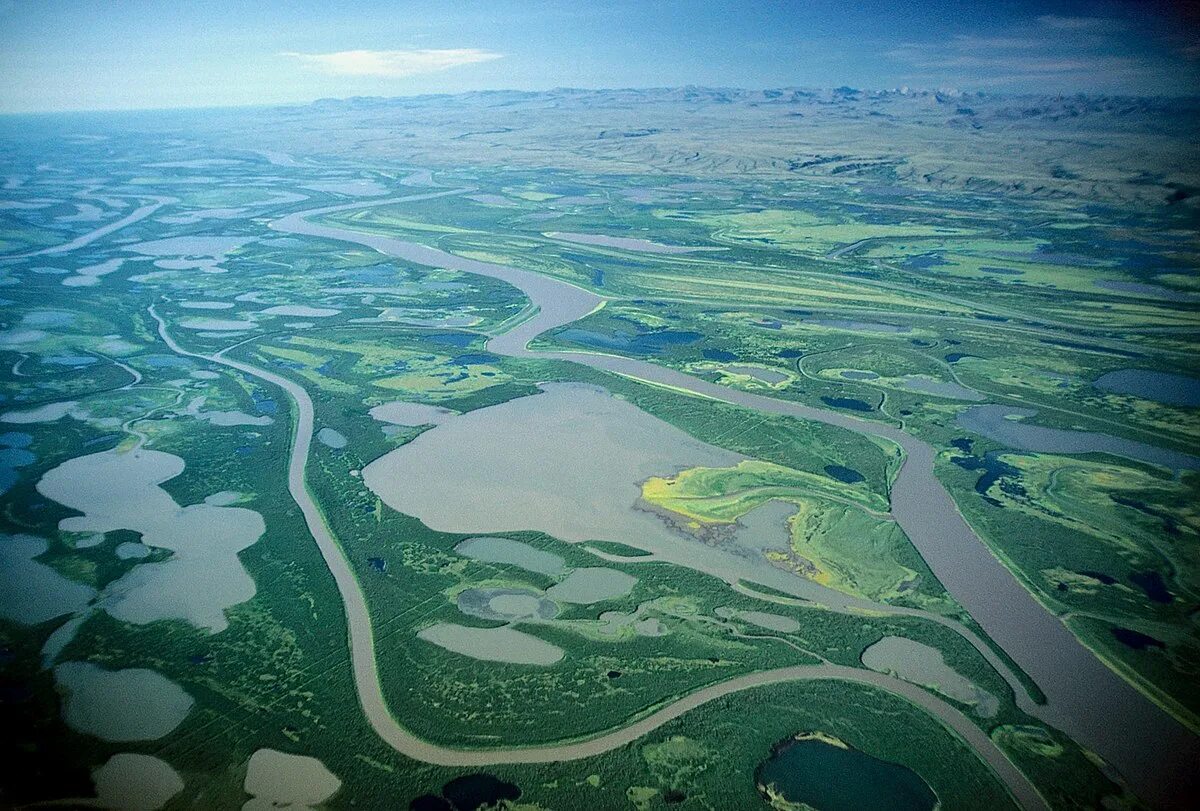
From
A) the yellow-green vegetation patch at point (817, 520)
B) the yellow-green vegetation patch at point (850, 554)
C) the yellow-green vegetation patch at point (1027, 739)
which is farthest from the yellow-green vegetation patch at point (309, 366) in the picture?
the yellow-green vegetation patch at point (1027, 739)

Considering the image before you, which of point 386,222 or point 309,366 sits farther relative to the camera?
point 386,222

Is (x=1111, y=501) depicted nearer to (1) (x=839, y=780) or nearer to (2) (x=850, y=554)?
(2) (x=850, y=554)

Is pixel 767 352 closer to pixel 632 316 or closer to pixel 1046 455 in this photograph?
pixel 632 316

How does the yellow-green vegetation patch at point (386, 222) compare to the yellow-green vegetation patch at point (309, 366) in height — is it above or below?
above

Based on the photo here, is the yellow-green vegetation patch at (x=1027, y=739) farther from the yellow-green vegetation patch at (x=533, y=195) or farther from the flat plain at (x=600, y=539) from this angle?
the yellow-green vegetation patch at (x=533, y=195)

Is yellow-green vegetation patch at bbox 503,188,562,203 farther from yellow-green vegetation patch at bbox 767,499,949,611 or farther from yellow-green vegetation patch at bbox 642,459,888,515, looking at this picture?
yellow-green vegetation patch at bbox 767,499,949,611

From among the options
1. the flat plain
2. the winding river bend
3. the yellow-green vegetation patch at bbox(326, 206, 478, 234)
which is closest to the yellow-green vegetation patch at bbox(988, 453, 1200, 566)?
the flat plain

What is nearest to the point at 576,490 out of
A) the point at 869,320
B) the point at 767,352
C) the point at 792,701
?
the point at 792,701

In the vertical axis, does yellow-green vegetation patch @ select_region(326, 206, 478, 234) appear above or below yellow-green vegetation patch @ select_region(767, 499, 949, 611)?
above

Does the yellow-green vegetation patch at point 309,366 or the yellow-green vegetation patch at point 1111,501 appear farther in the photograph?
the yellow-green vegetation patch at point 309,366

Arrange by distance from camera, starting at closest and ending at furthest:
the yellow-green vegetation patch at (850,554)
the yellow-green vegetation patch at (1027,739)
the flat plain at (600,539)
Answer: the flat plain at (600,539), the yellow-green vegetation patch at (1027,739), the yellow-green vegetation patch at (850,554)

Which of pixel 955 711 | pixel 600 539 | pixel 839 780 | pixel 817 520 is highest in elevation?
pixel 817 520

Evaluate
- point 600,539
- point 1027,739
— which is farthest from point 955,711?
point 600,539
